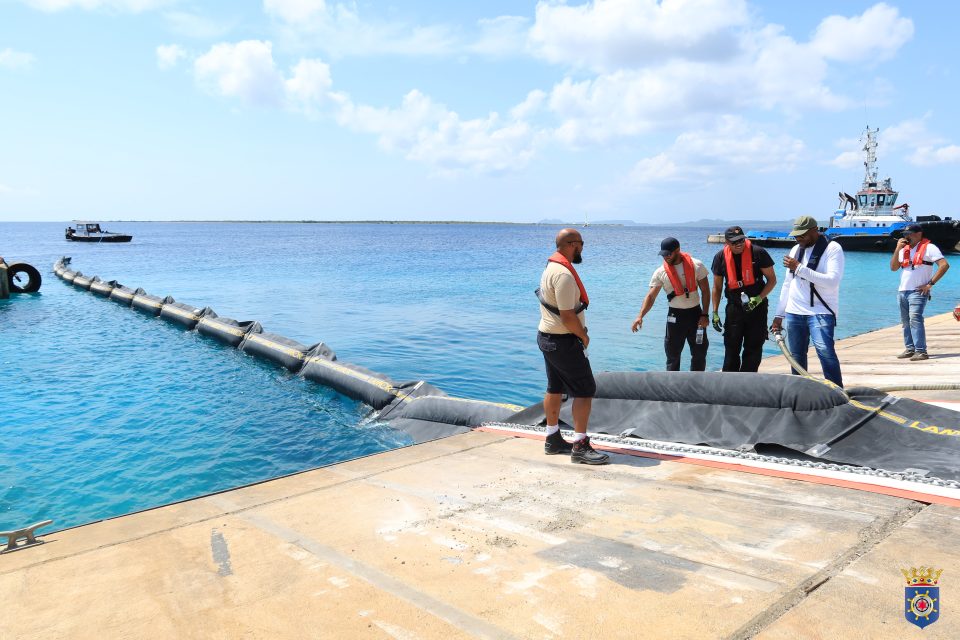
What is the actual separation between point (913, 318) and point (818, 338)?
→ 15.0 feet

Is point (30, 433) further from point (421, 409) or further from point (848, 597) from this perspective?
point (848, 597)

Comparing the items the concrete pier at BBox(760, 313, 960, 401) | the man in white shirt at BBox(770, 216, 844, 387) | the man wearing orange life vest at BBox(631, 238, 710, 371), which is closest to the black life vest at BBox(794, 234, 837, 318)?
the man in white shirt at BBox(770, 216, 844, 387)

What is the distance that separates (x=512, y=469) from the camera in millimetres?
5066

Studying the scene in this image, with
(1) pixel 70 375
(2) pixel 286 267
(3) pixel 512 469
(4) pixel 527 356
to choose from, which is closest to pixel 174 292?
(2) pixel 286 267

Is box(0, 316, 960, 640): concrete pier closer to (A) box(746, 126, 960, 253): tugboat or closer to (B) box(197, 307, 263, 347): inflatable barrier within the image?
(B) box(197, 307, 263, 347): inflatable barrier

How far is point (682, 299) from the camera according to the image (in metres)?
6.96

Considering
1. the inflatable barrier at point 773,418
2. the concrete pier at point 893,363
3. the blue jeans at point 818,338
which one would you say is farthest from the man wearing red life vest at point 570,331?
the concrete pier at point 893,363

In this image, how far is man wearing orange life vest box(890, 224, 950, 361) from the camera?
8930mm

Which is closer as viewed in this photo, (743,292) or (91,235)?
(743,292)

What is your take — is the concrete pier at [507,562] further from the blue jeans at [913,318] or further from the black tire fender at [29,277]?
the black tire fender at [29,277]

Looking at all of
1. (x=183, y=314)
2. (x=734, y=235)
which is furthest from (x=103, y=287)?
(x=734, y=235)

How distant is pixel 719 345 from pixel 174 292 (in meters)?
29.8

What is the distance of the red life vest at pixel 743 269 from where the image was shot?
660 cm

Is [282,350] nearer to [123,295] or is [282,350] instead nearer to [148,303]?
[148,303]
